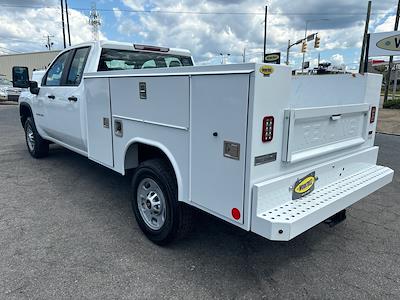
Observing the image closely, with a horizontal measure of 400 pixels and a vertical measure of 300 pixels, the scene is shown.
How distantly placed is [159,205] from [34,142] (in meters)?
4.47

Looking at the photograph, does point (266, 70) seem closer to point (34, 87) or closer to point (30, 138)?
point (34, 87)

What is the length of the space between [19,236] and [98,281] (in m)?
1.32

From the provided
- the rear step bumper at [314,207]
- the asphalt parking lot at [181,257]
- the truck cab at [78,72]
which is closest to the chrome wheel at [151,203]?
the asphalt parking lot at [181,257]

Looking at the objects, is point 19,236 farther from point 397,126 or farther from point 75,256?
point 397,126

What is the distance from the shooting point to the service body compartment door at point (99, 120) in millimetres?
3807

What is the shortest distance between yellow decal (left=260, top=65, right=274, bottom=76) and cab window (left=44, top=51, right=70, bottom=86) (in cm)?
385

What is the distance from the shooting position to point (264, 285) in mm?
2707

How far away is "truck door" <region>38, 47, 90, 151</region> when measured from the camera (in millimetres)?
4512

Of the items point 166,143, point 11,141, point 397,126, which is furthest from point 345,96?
point 397,126

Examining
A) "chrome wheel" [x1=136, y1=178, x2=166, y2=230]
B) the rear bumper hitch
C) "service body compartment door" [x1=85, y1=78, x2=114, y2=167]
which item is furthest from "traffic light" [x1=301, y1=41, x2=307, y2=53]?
"chrome wheel" [x1=136, y1=178, x2=166, y2=230]

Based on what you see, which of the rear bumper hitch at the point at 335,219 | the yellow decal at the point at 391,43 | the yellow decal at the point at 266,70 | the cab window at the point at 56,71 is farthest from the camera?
the yellow decal at the point at 391,43

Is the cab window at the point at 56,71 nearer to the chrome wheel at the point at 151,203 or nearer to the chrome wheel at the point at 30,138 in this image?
Result: the chrome wheel at the point at 30,138

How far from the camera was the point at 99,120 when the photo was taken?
3998 mm

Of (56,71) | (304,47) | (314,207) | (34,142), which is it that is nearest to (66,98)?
(56,71)
